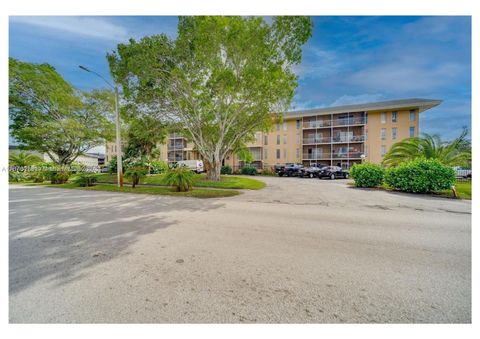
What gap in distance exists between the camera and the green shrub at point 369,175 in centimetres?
1335

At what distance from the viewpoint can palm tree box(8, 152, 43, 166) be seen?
73.1 feet

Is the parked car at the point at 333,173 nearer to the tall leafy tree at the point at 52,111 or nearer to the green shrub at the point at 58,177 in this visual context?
the green shrub at the point at 58,177

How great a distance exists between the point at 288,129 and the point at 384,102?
50.9ft

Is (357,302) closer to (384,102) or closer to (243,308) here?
A: (243,308)

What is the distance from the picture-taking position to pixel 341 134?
32.1 meters

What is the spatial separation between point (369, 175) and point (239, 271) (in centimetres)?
1414

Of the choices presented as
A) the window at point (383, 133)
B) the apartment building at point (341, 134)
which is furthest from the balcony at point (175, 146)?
the window at point (383, 133)

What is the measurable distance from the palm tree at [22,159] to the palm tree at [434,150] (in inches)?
1469

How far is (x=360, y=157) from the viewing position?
3008cm

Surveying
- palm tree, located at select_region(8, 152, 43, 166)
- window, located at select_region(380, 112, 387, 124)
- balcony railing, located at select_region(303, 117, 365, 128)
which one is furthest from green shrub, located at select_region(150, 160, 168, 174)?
window, located at select_region(380, 112, 387, 124)

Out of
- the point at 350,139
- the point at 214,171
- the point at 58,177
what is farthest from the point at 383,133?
the point at 58,177

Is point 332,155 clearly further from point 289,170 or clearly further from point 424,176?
point 424,176

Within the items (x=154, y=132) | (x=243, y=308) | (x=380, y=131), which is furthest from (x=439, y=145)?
(x=154, y=132)

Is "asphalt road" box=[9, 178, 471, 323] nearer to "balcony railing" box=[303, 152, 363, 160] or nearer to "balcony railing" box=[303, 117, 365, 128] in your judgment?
"balcony railing" box=[303, 152, 363, 160]
